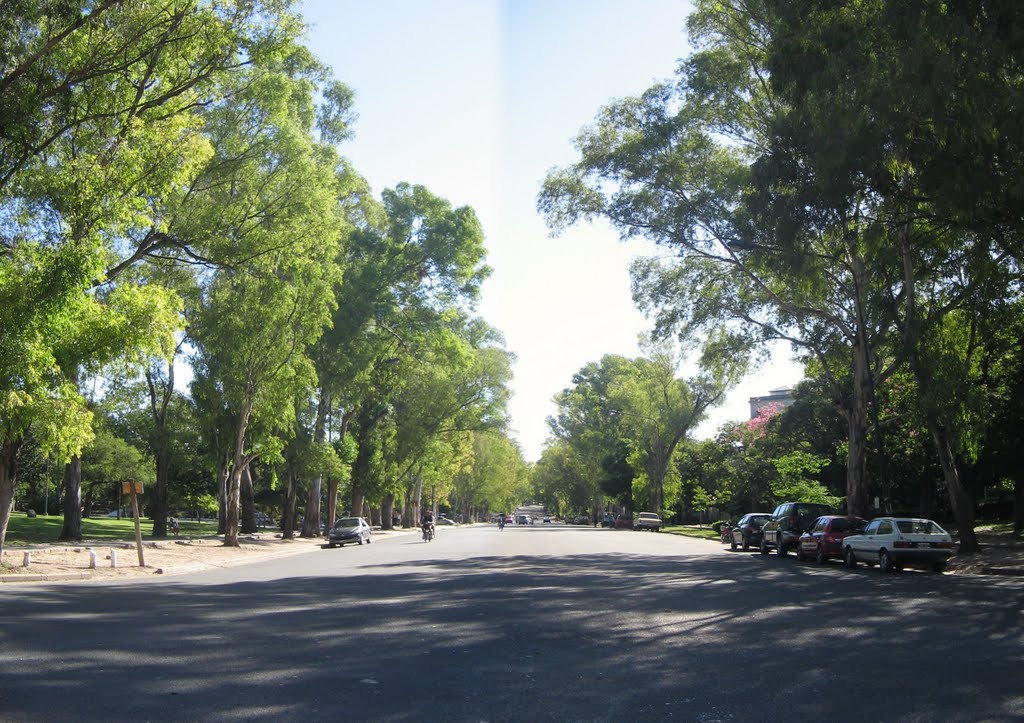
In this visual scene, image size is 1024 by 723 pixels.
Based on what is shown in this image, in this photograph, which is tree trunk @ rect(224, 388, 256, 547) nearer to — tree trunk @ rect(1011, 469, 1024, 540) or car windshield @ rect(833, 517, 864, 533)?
car windshield @ rect(833, 517, 864, 533)

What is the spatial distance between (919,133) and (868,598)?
29.4 feet

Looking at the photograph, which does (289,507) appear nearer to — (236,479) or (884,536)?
(236,479)

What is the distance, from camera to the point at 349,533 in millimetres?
41750

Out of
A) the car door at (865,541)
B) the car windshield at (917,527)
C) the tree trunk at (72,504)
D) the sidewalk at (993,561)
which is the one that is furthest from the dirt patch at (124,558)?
the sidewalk at (993,561)

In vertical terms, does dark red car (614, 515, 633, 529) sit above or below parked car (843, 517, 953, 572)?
below

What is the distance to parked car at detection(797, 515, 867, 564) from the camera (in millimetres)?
27094

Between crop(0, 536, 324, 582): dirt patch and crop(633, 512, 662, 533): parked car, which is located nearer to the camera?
crop(0, 536, 324, 582): dirt patch

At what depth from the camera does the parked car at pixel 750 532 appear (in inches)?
1420

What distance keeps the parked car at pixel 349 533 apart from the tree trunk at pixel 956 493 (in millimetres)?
25750

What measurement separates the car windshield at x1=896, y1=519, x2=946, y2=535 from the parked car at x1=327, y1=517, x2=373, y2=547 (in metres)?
25.9

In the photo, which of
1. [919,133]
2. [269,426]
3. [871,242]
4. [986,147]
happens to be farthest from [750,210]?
[269,426]

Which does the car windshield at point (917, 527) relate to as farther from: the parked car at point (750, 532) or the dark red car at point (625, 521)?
the dark red car at point (625, 521)

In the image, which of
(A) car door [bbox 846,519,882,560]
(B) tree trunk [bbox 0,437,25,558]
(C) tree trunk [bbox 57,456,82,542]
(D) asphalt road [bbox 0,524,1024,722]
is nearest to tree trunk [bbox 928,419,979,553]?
(A) car door [bbox 846,519,882,560]

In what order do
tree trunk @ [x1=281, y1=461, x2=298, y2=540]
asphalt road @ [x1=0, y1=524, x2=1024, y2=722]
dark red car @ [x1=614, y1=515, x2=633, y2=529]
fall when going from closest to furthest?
asphalt road @ [x1=0, y1=524, x2=1024, y2=722] → tree trunk @ [x1=281, y1=461, x2=298, y2=540] → dark red car @ [x1=614, y1=515, x2=633, y2=529]
